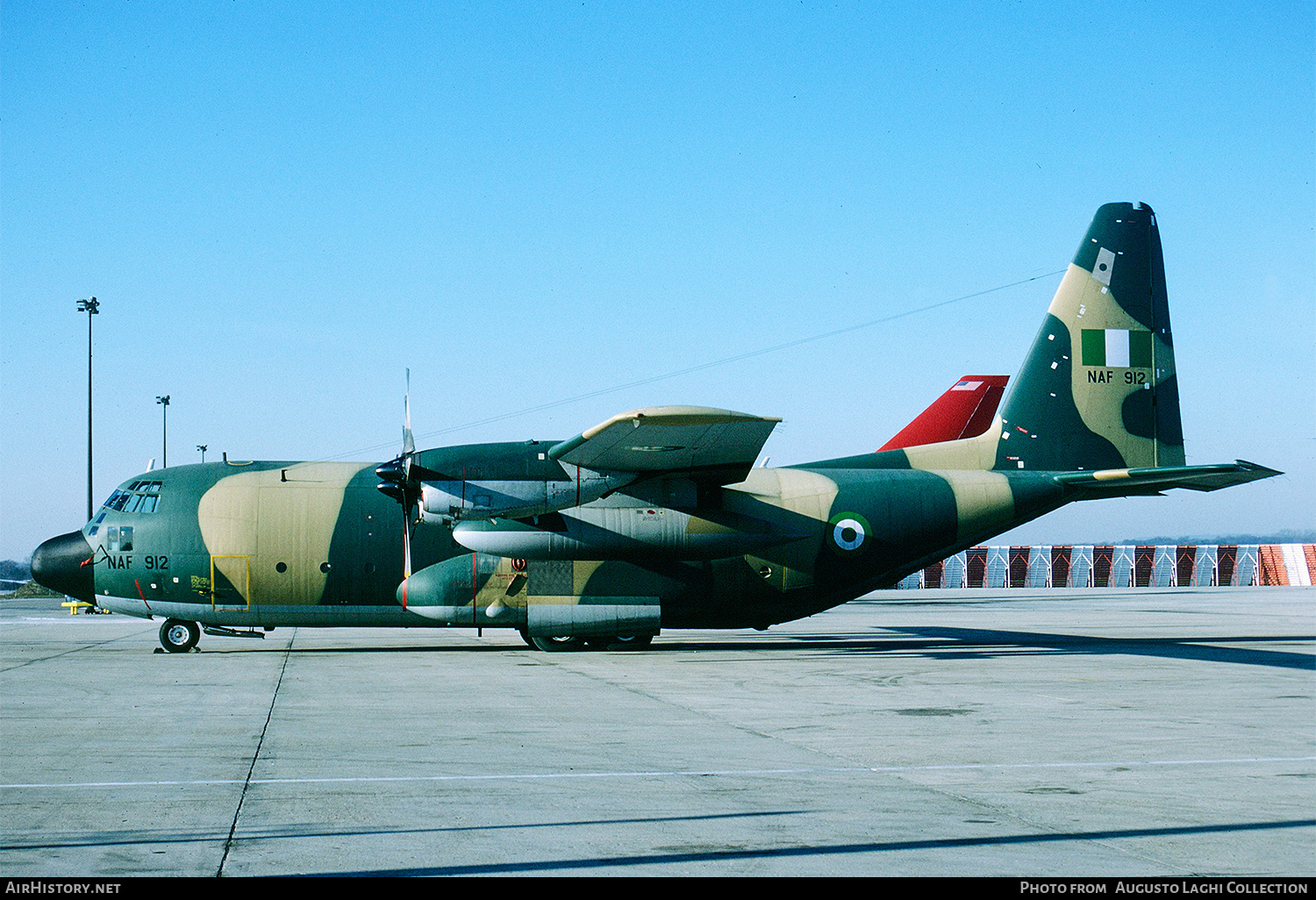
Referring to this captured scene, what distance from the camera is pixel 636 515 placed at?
67.7 ft

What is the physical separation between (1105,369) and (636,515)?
427 inches

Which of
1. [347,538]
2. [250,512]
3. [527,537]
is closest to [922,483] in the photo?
[527,537]

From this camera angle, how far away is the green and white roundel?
2230 cm

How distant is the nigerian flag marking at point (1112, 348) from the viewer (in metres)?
23.8

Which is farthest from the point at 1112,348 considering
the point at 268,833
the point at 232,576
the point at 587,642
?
the point at 268,833

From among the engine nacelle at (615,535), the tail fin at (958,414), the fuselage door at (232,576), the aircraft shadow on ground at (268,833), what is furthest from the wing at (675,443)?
the tail fin at (958,414)

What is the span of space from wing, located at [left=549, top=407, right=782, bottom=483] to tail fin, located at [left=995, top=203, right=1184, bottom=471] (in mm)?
7244

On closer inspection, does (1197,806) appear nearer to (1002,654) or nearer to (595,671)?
(595,671)

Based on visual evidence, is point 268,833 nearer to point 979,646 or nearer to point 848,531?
point 848,531

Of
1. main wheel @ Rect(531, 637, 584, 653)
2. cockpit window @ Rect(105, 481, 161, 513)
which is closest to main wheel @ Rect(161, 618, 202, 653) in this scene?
cockpit window @ Rect(105, 481, 161, 513)

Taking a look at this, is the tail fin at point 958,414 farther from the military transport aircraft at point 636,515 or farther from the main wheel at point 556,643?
the main wheel at point 556,643
